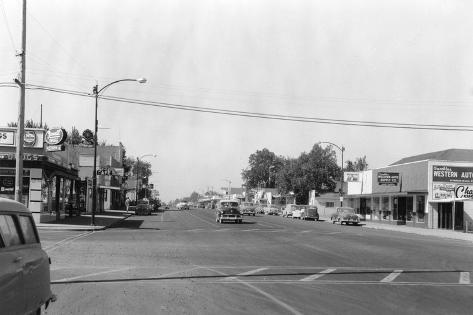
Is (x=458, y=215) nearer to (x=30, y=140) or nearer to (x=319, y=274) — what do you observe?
(x=30, y=140)

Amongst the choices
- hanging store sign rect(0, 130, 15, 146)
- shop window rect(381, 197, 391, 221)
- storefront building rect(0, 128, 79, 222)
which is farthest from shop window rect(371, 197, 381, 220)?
hanging store sign rect(0, 130, 15, 146)

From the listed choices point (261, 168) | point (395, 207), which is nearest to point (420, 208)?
point (395, 207)

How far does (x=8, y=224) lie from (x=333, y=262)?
12.8 meters

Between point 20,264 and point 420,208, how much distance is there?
157 feet

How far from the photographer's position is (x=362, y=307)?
9492 mm

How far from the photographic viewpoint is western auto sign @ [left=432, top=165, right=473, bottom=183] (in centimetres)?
4822

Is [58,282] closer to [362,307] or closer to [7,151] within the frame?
[362,307]

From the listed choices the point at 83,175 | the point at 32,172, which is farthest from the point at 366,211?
the point at 32,172

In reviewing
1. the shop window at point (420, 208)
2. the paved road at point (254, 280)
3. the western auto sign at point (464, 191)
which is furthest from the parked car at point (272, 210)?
the paved road at point (254, 280)

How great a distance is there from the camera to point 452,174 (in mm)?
48250

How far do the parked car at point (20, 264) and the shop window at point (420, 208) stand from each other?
46014mm

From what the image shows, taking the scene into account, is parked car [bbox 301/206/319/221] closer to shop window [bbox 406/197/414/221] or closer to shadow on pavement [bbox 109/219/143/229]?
shop window [bbox 406/197/414/221]

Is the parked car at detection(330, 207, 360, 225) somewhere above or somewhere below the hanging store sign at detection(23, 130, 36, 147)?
below

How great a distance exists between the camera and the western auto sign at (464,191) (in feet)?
155
